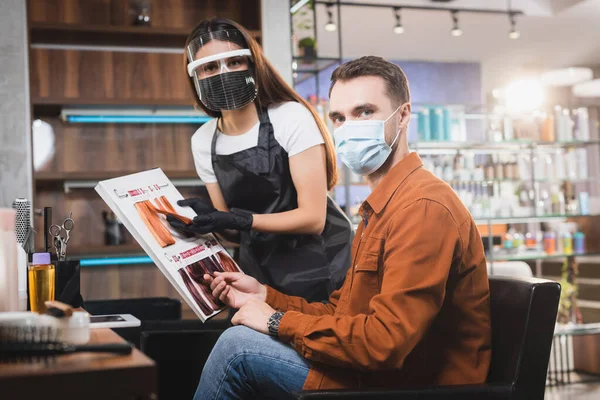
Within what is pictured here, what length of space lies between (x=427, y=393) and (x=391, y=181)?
0.49 metres

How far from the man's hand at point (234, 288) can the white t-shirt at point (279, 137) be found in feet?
1.57

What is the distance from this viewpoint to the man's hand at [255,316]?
151 centimetres

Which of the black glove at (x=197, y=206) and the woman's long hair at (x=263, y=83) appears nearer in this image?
the black glove at (x=197, y=206)

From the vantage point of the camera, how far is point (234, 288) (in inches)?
71.0

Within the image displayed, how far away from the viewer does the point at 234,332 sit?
1528 millimetres

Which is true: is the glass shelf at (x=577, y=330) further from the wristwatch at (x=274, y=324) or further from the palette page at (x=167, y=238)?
the wristwatch at (x=274, y=324)

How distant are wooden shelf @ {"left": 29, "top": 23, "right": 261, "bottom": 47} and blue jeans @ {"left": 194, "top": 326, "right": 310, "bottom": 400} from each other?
2667mm

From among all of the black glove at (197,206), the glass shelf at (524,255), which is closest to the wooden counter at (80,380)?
the black glove at (197,206)

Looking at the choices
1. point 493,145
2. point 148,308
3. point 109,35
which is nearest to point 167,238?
point 148,308

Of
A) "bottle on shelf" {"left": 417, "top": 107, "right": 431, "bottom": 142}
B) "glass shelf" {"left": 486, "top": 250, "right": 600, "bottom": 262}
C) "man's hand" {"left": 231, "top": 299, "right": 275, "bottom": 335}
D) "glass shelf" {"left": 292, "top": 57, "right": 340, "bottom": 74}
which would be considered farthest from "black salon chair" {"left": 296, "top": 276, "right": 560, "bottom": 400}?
"bottle on shelf" {"left": 417, "top": 107, "right": 431, "bottom": 142}

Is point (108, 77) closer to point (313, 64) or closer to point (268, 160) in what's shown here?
point (313, 64)

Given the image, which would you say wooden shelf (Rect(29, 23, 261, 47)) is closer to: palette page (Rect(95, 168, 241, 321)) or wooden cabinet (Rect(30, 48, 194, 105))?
wooden cabinet (Rect(30, 48, 194, 105))

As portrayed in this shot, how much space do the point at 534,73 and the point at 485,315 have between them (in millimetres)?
9828

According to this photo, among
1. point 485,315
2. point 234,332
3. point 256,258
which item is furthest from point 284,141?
point 485,315
